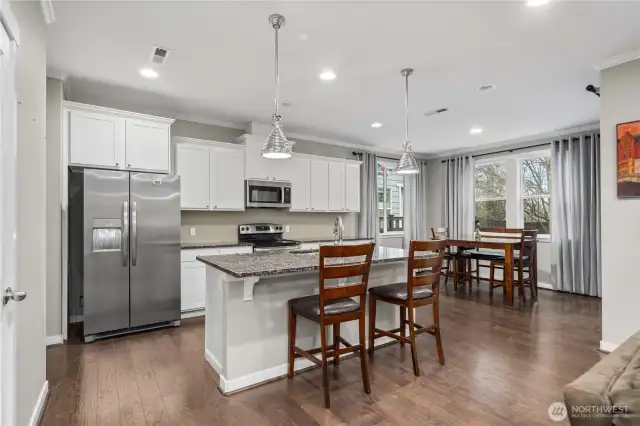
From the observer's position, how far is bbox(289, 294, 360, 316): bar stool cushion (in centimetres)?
236

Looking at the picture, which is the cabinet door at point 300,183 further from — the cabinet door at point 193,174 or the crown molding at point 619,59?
the crown molding at point 619,59

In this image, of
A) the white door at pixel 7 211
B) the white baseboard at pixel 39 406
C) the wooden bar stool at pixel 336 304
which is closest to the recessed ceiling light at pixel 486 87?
the wooden bar stool at pixel 336 304

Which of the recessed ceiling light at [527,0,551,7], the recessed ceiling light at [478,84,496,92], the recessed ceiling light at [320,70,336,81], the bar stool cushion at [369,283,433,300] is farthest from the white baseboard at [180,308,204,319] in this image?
the recessed ceiling light at [527,0,551,7]

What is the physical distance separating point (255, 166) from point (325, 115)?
49.1 inches

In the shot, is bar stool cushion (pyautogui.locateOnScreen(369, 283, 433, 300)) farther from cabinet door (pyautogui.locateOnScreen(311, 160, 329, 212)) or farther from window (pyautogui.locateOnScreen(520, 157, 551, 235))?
window (pyautogui.locateOnScreen(520, 157, 551, 235))

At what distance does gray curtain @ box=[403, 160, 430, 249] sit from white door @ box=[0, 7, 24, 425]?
22.1 ft

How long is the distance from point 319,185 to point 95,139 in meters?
3.23

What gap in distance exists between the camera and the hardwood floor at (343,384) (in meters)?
2.16

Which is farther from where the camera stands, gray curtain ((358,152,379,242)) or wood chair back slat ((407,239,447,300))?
gray curtain ((358,152,379,242))

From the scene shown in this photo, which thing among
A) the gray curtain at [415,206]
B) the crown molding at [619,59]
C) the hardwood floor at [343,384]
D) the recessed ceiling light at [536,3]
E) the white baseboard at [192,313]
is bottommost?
the hardwood floor at [343,384]

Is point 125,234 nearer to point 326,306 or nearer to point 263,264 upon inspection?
point 263,264

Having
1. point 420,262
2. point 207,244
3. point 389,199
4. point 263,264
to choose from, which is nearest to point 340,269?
point 263,264

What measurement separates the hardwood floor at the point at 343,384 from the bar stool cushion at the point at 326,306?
0.59 m

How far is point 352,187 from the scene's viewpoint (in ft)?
20.5
